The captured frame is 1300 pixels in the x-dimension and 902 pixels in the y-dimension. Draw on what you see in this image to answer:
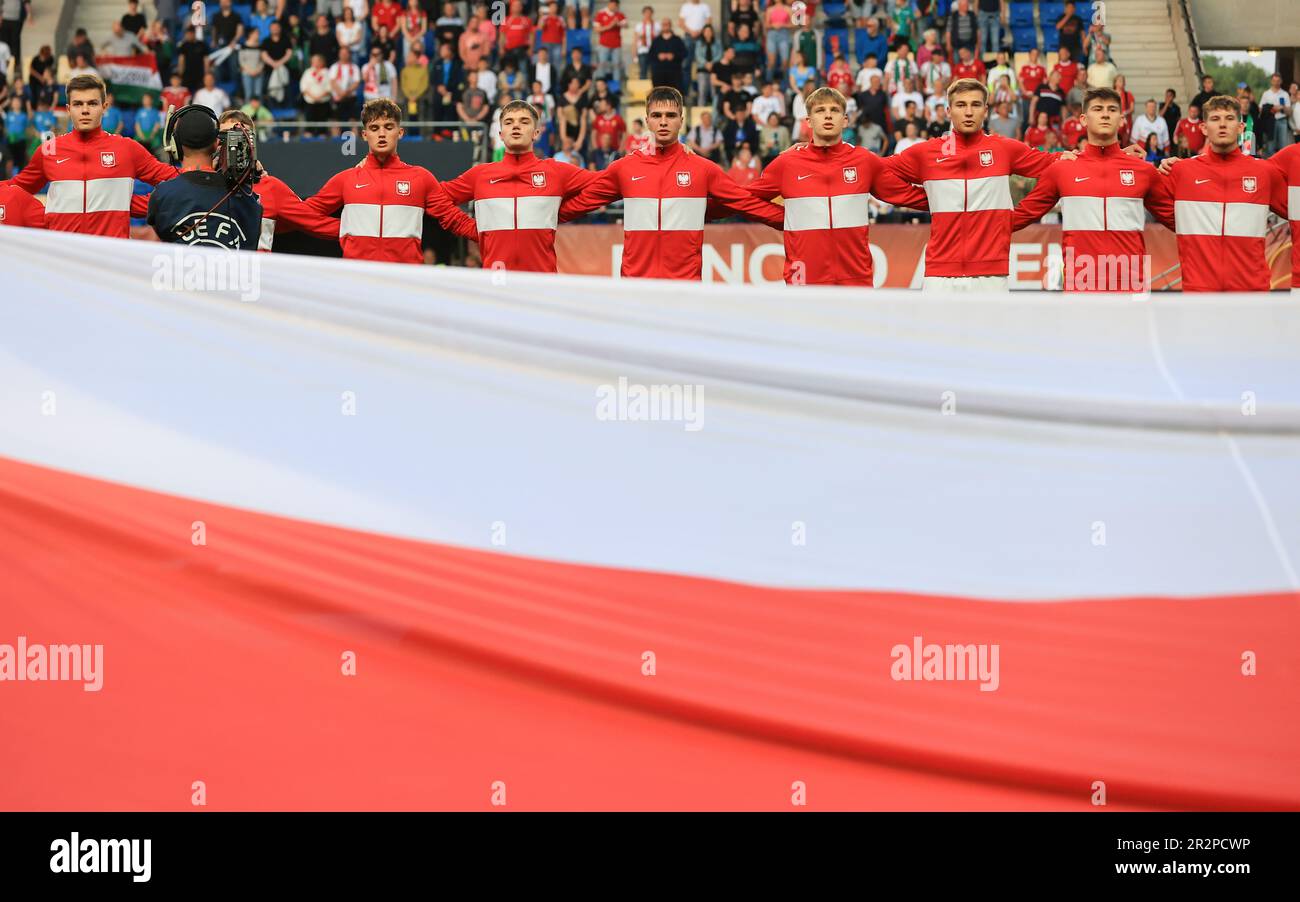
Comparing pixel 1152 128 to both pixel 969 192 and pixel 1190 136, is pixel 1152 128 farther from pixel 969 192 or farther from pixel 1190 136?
pixel 969 192

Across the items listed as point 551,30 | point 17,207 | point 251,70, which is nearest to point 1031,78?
point 551,30

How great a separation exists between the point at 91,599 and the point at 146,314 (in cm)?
75

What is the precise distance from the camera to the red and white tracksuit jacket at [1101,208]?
8.38 m

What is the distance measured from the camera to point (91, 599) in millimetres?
3658

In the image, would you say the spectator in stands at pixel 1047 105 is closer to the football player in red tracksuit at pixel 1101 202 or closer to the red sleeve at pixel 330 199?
the football player in red tracksuit at pixel 1101 202

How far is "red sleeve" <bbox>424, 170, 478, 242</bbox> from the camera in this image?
28.0 ft

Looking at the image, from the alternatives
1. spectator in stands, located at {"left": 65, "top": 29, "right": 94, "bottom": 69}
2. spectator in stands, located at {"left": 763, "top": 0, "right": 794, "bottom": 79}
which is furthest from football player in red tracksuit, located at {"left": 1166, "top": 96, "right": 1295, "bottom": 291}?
spectator in stands, located at {"left": 65, "top": 29, "right": 94, "bottom": 69}

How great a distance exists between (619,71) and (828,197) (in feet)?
43.2

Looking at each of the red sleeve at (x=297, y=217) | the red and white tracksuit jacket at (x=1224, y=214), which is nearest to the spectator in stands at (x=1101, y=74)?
the red and white tracksuit jacket at (x=1224, y=214)

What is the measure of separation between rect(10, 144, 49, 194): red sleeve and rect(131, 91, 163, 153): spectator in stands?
995 cm

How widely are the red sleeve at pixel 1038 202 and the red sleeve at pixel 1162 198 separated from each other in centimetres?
52

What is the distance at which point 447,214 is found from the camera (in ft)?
28.0

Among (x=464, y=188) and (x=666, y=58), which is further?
(x=666, y=58)
